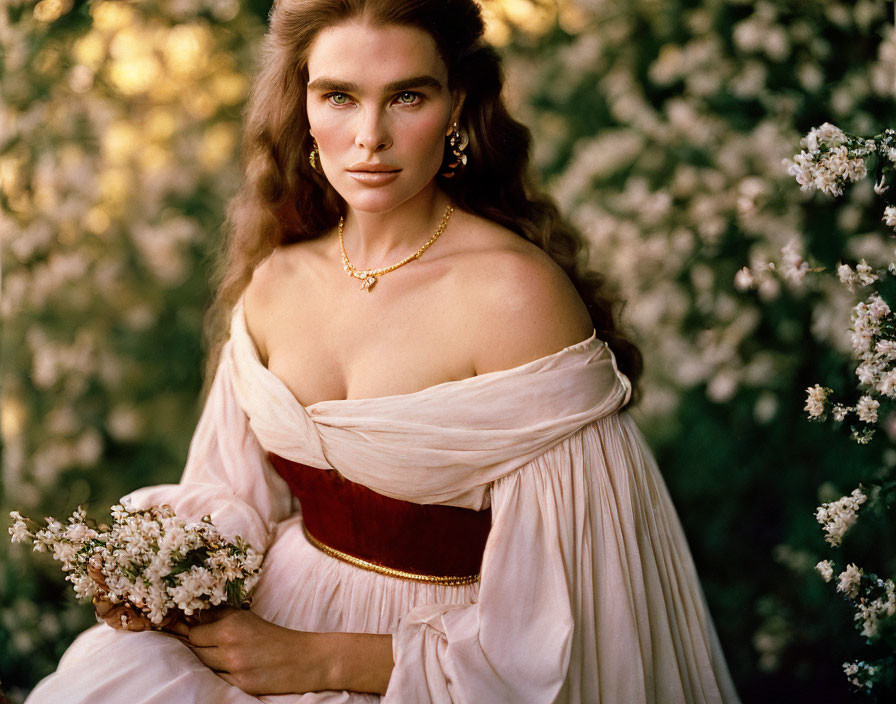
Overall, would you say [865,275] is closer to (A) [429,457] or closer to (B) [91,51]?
(A) [429,457]

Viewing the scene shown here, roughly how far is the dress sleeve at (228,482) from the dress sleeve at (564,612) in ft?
1.56

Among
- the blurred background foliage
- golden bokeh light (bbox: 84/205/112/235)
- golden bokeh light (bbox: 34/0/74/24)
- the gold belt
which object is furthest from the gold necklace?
golden bokeh light (bbox: 84/205/112/235)

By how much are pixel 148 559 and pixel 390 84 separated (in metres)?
0.92

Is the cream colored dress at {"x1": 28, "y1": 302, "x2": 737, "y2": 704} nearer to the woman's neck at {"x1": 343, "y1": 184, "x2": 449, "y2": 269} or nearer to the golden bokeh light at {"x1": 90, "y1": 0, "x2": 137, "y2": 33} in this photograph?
the woman's neck at {"x1": 343, "y1": 184, "x2": 449, "y2": 269}

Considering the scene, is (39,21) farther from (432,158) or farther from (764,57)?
(764,57)

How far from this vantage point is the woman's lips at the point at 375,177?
165 centimetres

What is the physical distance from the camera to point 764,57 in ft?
9.73

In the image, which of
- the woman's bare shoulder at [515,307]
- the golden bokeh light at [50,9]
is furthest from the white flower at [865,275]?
the golden bokeh light at [50,9]

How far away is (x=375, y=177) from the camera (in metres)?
1.65

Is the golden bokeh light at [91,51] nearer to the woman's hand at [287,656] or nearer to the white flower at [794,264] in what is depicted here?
the woman's hand at [287,656]

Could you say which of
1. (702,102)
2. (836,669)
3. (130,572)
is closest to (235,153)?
(702,102)

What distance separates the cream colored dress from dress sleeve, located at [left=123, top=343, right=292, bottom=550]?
0.66ft

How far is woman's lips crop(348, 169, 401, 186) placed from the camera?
5.42 feet

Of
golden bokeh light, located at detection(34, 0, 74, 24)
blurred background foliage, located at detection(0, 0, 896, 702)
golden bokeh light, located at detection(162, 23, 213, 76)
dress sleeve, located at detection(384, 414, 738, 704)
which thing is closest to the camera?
dress sleeve, located at detection(384, 414, 738, 704)
